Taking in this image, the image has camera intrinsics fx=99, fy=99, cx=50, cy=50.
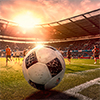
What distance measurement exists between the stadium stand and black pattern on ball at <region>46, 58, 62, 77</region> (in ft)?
62.7

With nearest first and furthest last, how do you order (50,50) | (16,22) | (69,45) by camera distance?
1. (50,50)
2. (16,22)
3. (69,45)

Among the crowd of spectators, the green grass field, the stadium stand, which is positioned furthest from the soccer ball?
the crowd of spectators

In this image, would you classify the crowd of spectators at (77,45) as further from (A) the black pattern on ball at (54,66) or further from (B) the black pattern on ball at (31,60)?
(B) the black pattern on ball at (31,60)

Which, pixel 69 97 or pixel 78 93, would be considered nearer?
pixel 69 97

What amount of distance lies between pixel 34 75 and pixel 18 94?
24.6 inches

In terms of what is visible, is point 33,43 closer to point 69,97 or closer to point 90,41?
point 90,41

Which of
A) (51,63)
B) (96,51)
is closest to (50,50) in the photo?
(51,63)

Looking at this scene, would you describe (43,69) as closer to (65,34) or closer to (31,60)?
(31,60)

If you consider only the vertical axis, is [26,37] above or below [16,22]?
below

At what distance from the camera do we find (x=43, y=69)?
2.28 metres

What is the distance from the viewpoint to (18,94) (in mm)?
2389

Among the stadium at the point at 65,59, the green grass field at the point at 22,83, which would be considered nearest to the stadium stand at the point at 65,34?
the stadium at the point at 65,59

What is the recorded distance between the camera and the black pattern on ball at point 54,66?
7.61ft

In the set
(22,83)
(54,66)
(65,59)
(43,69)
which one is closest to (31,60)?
(43,69)
